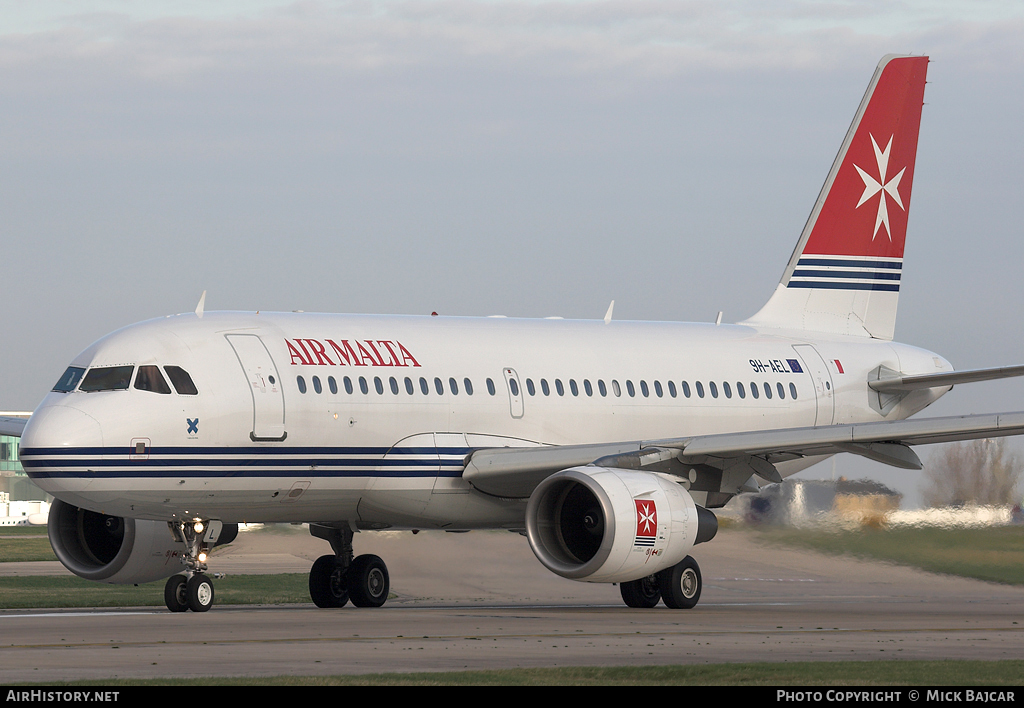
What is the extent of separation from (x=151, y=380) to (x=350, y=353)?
328 centimetres

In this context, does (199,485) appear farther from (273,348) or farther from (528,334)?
(528,334)

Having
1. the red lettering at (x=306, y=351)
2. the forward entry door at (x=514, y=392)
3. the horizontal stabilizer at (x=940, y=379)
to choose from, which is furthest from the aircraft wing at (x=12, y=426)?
the horizontal stabilizer at (x=940, y=379)

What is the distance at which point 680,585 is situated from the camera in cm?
2480

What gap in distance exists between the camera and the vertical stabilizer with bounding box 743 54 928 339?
3155 cm

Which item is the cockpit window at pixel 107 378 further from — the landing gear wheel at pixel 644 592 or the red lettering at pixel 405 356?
the landing gear wheel at pixel 644 592

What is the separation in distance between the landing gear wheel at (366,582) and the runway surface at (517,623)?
2.87ft

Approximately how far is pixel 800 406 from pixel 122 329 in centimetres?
1247

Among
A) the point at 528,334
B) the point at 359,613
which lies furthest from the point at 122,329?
the point at 528,334

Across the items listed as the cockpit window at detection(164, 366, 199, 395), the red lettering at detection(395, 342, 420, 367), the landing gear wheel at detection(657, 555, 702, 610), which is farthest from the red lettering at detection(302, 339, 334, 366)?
the landing gear wheel at detection(657, 555, 702, 610)

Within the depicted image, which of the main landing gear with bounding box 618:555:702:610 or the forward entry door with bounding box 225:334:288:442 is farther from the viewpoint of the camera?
the main landing gear with bounding box 618:555:702:610

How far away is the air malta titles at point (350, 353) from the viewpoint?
23422mm

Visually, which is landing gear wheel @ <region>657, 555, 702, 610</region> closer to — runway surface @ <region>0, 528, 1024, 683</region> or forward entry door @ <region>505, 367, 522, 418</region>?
runway surface @ <region>0, 528, 1024, 683</region>

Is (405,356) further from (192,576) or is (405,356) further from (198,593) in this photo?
(198,593)

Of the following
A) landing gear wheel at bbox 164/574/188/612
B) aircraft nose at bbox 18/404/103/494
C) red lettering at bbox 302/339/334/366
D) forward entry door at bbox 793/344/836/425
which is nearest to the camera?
aircraft nose at bbox 18/404/103/494
